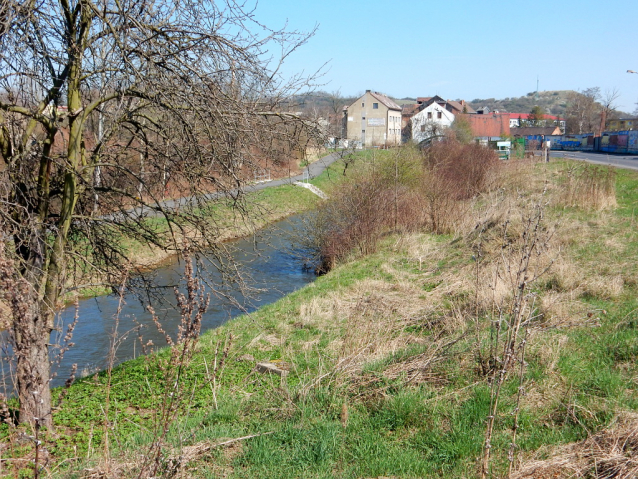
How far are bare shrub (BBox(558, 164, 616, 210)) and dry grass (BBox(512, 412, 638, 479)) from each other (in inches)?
569

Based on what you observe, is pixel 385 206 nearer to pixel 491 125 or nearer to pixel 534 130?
pixel 491 125

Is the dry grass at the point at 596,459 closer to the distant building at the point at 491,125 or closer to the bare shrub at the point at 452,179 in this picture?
the bare shrub at the point at 452,179

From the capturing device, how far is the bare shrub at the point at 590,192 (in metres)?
17.6

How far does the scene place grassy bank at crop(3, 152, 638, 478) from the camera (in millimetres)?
4215

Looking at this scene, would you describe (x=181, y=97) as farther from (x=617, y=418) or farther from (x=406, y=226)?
(x=406, y=226)

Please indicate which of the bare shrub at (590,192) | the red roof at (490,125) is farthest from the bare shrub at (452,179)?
the red roof at (490,125)

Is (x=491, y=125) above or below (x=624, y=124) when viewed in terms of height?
above

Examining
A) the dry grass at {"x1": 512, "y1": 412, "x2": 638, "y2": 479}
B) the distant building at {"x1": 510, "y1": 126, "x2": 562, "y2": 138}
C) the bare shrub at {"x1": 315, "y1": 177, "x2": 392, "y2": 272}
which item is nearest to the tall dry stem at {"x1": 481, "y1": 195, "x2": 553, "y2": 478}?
the dry grass at {"x1": 512, "y1": 412, "x2": 638, "y2": 479}

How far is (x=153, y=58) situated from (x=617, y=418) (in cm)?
564

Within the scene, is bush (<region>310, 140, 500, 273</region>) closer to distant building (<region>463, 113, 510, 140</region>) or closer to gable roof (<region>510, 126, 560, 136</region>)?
distant building (<region>463, 113, 510, 140</region>)

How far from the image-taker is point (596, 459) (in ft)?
13.1

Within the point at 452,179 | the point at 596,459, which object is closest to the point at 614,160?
the point at 452,179

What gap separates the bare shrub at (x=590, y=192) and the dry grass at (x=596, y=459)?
47.4 ft

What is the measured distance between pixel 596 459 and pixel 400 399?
1.63 meters
